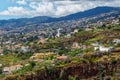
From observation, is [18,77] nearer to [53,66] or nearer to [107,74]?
[53,66]

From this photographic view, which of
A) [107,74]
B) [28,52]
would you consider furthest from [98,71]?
[28,52]

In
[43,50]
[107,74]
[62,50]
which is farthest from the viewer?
[43,50]

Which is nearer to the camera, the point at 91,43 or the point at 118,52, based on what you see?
the point at 118,52

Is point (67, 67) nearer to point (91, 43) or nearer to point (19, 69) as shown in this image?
point (19, 69)

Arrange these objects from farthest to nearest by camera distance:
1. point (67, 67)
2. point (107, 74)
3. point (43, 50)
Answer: point (43, 50)
point (67, 67)
point (107, 74)

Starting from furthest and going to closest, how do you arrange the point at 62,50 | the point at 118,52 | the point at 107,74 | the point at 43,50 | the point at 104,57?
the point at 43,50
the point at 62,50
the point at 118,52
the point at 104,57
the point at 107,74

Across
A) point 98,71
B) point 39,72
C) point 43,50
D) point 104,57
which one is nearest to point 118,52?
point 104,57

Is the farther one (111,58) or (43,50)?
(43,50)

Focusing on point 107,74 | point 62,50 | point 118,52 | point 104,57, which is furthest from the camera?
point 62,50
